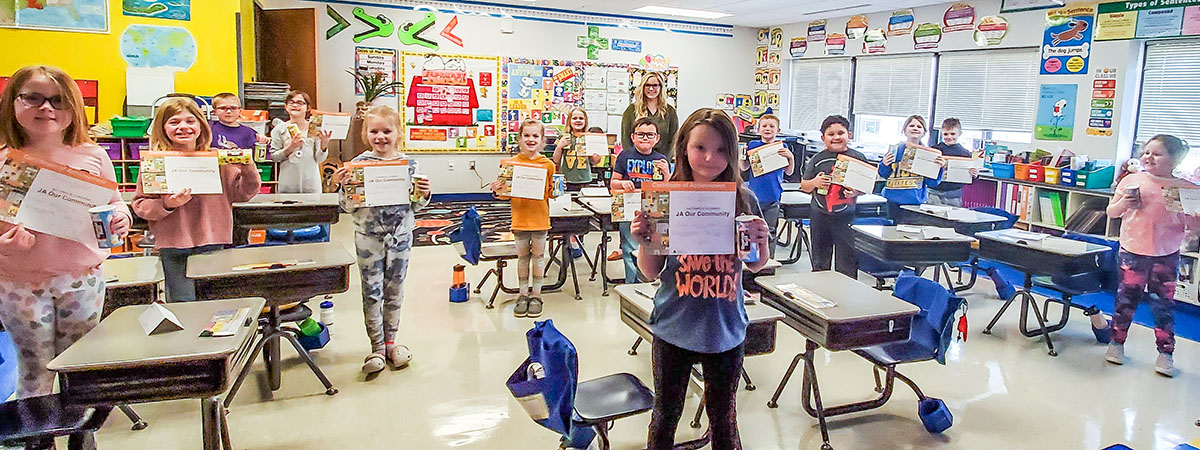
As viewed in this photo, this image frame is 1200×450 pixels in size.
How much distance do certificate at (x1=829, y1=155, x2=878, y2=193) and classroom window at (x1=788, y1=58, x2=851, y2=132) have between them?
5745 mm

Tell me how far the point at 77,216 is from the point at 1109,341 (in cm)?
524

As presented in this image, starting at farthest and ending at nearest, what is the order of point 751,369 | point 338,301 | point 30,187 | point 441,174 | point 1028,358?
point 441,174 → point 338,301 → point 1028,358 → point 751,369 → point 30,187

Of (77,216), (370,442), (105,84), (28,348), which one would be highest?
(105,84)

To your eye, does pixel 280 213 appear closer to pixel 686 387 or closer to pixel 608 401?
pixel 608 401

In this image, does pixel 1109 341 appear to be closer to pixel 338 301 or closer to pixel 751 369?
pixel 751 369

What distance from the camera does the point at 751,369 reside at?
4.00m

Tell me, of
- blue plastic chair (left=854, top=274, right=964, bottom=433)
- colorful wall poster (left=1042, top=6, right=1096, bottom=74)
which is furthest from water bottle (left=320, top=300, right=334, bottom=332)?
colorful wall poster (left=1042, top=6, right=1096, bottom=74)

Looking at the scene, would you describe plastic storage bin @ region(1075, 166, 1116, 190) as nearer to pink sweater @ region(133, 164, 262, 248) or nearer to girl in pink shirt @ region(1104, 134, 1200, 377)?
girl in pink shirt @ region(1104, 134, 1200, 377)

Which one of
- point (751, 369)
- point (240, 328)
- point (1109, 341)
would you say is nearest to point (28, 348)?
point (240, 328)

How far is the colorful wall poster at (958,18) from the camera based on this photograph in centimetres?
776

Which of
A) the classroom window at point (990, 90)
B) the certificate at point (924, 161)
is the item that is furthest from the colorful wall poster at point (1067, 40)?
the certificate at point (924, 161)

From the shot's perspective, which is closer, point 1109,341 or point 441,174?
point 1109,341

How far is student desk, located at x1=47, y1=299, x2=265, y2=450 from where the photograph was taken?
2086mm

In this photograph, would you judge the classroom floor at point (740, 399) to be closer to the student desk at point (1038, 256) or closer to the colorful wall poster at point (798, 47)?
the student desk at point (1038, 256)
